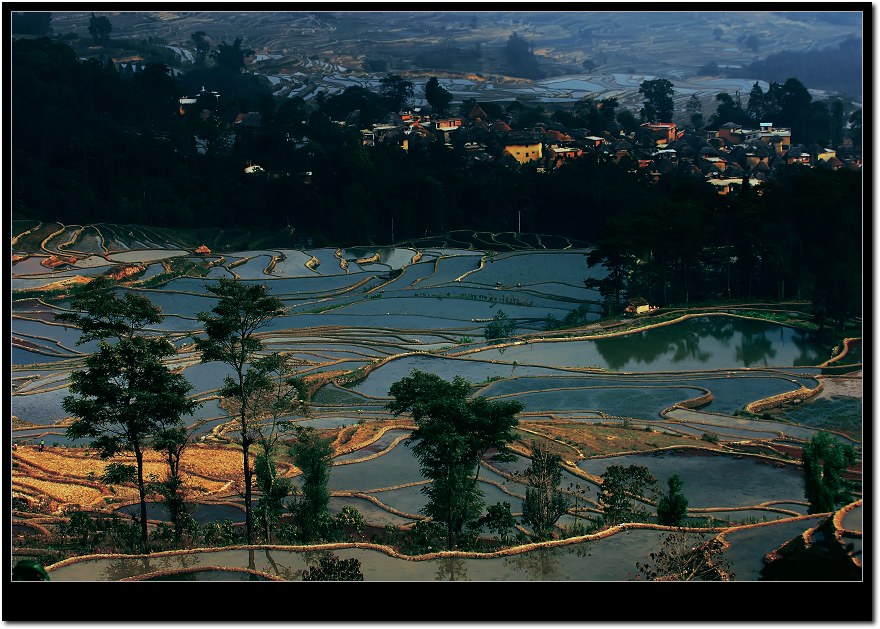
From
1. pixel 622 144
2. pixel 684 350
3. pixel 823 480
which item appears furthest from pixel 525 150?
pixel 823 480

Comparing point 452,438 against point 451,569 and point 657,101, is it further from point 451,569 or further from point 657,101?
point 657,101

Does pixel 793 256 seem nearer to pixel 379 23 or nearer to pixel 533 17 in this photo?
pixel 533 17

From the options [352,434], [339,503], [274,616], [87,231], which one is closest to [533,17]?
[87,231]

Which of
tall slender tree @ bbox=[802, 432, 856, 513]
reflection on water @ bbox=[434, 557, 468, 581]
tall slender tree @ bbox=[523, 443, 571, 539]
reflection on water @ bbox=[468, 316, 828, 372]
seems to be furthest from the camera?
reflection on water @ bbox=[468, 316, 828, 372]

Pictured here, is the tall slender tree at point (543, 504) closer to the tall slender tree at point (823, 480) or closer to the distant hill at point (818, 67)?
the tall slender tree at point (823, 480)

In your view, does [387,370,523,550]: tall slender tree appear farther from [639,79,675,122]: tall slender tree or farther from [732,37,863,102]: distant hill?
[639,79,675,122]: tall slender tree

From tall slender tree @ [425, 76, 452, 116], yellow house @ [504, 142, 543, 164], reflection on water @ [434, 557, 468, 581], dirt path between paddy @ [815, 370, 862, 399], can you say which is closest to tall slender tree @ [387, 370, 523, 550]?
reflection on water @ [434, 557, 468, 581]

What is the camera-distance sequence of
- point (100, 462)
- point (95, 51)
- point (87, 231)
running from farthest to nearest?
point (95, 51) < point (87, 231) < point (100, 462)
